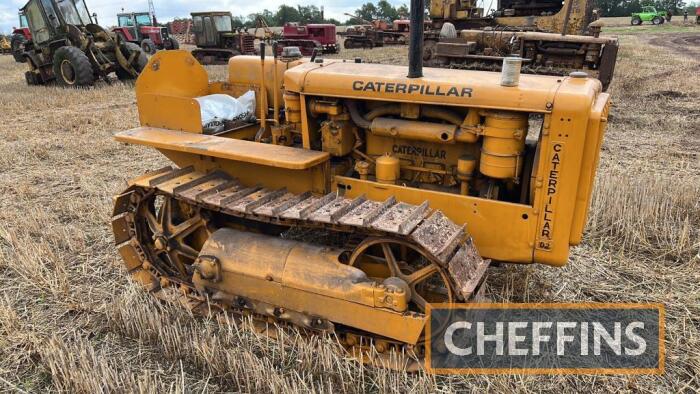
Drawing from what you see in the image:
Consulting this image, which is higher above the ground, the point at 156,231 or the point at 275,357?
the point at 156,231

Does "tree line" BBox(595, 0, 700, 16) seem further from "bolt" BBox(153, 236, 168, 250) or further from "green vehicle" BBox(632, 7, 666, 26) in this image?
"bolt" BBox(153, 236, 168, 250)

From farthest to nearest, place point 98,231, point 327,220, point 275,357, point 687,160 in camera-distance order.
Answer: point 687,160 < point 98,231 < point 275,357 < point 327,220

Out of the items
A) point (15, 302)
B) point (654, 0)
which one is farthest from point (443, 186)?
point (654, 0)

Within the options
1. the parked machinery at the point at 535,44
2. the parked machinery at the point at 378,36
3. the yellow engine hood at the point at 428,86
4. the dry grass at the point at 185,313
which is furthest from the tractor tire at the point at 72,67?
the parked machinery at the point at 378,36

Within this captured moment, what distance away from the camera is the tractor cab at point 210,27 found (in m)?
22.9

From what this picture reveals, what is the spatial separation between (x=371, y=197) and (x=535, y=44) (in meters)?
8.79

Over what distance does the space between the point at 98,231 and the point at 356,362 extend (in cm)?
342

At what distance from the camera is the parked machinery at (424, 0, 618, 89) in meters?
10.6

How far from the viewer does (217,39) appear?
23344mm

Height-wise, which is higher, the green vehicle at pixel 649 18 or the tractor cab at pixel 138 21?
the tractor cab at pixel 138 21

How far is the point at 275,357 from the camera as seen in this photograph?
3488 millimetres

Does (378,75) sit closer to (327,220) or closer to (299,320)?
(327,220)

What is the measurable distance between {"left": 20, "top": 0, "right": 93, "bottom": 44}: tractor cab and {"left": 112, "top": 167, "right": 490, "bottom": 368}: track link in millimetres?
13703

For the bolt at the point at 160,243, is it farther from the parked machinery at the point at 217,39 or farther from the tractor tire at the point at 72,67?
the parked machinery at the point at 217,39
